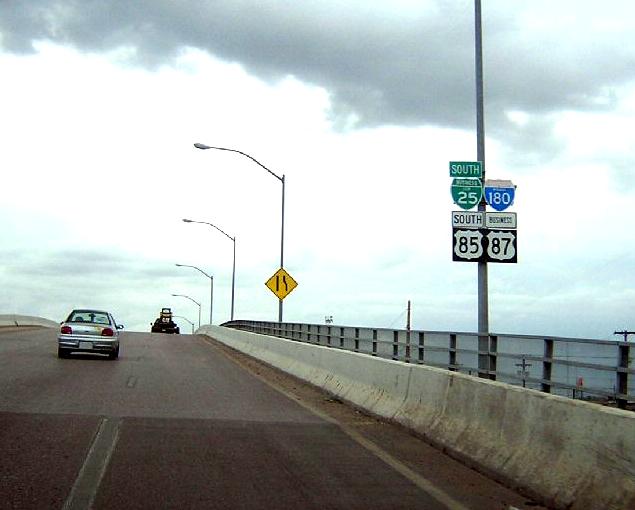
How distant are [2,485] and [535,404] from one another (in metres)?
5.15

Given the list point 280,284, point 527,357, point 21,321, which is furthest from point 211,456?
point 21,321

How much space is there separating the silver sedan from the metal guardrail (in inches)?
374

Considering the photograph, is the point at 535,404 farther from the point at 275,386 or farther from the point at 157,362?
the point at 157,362

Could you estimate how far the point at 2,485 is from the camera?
8.17 m

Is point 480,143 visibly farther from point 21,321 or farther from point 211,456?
point 21,321

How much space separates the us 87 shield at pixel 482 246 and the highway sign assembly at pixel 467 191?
63 cm

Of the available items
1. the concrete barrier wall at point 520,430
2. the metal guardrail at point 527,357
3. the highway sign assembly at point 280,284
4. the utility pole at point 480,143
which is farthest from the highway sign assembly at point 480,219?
the highway sign assembly at point 280,284

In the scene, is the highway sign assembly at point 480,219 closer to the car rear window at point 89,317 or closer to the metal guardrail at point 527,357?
the metal guardrail at point 527,357

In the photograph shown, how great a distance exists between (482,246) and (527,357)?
388 cm

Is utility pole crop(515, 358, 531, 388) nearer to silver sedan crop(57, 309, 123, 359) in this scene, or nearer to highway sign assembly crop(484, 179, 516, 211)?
highway sign assembly crop(484, 179, 516, 211)

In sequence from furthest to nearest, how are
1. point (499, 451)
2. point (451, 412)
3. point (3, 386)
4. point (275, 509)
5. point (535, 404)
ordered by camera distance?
point (3, 386) → point (451, 412) → point (499, 451) → point (535, 404) → point (275, 509)

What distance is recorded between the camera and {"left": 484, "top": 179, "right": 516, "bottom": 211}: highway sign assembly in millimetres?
16812

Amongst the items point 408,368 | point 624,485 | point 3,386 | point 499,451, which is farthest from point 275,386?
point 624,485

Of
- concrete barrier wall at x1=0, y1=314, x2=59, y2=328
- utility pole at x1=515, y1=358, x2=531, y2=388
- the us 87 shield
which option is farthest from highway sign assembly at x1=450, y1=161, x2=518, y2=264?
concrete barrier wall at x1=0, y1=314, x2=59, y2=328
